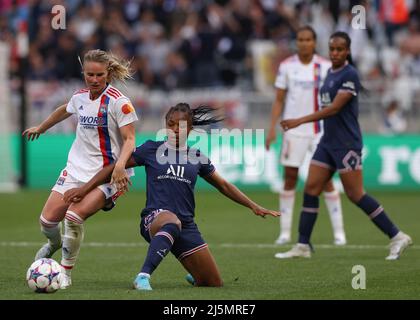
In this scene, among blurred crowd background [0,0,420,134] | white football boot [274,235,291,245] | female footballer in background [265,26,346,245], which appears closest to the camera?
white football boot [274,235,291,245]

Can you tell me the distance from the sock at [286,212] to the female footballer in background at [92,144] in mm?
4156

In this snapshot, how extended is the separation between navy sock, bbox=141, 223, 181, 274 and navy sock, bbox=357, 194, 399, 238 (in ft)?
11.0

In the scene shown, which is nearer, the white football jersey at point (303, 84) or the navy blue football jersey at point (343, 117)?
the navy blue football jersey at point (343, 117)

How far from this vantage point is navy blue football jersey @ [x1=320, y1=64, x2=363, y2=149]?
37.4 feet

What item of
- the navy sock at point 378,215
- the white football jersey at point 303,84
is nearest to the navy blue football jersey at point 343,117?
the navy sock at point 378,215

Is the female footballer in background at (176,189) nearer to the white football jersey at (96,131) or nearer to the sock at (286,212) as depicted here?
the white football jersey at (96,131)

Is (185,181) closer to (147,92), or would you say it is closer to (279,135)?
(279,135)

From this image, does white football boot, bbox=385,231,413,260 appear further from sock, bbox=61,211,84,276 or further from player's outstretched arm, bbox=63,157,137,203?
sock, bbox=61,211,84,276

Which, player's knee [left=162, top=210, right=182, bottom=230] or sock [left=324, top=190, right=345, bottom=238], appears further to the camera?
sock [left=324, top=190, right=345, bottom=238]

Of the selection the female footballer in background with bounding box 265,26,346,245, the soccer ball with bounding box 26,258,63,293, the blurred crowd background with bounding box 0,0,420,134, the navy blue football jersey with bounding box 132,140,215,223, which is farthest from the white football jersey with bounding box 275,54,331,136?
the blurred crowd background with bounding box 0,0,420,134

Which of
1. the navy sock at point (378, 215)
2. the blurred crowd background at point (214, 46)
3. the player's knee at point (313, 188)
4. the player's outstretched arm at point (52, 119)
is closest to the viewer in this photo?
the player's outstretched arm at point (52, 119)

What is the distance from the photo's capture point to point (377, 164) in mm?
20688

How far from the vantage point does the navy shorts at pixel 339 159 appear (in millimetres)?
11406
